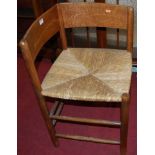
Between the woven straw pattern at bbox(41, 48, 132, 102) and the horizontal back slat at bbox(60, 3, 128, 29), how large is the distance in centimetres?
15

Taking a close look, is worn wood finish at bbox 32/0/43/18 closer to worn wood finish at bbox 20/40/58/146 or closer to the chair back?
the chair back

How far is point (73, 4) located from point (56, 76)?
0.38 m

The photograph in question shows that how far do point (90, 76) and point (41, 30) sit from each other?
32cm

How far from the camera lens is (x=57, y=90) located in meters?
1.25

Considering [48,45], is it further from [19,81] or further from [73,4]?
[73,4]

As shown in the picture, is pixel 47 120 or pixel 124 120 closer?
pixel 124 120

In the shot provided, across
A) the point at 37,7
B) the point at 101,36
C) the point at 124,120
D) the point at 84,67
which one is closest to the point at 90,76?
the point at 84,67

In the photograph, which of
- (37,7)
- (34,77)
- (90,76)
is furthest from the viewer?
(37,7)

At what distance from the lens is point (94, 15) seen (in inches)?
55.2

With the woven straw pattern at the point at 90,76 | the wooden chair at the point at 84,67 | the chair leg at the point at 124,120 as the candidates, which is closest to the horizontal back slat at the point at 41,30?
the wooden chair at the point at 84,67

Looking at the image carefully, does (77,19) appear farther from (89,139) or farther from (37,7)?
(89,139)

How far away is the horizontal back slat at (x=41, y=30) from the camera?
1184 millimetres

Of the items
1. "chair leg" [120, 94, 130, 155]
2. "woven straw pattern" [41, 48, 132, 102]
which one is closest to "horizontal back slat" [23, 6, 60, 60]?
"woven straw pattern" [41, 48, 132, 102]
